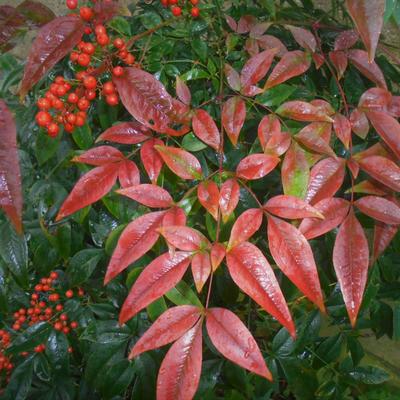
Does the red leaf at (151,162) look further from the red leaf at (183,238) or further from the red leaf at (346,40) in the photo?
the red leaf at (346,40)

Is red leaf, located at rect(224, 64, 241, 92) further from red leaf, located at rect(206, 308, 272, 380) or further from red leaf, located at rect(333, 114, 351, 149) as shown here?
red leaf, located at rect(206, 308, 272, 380)

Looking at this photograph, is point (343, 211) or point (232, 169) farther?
point (232, 169)

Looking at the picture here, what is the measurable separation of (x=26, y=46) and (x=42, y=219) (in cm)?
87

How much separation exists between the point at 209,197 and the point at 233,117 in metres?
0.10

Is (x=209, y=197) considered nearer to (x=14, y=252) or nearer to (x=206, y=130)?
(x=206, y=130)

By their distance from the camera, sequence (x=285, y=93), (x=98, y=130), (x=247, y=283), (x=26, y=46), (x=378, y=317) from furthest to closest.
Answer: (x=26, y=46) < (x=378, y=317) < (x=98, y=130) < (x=285, y=93) < (x=247, y=283)

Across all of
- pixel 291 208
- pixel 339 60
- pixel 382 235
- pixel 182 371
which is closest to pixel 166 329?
pixel 182 371

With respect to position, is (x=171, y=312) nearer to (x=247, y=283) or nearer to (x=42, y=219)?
(x=247, y=283)

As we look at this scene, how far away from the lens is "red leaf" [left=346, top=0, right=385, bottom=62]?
0.30 meters

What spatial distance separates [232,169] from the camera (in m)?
Result: 0.56

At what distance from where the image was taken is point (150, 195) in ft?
1.38

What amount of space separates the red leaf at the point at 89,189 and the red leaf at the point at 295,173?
0.16m

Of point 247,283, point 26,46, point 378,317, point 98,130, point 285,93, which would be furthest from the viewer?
point 26,46

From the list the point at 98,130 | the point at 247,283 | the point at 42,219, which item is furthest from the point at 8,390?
the point at 247,283
